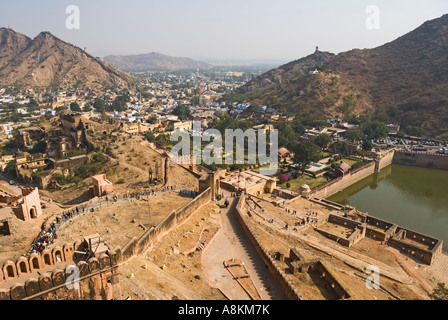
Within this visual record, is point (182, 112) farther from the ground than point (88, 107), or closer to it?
closer to it

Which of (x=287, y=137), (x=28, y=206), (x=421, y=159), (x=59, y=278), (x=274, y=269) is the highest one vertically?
(x=59, y=278)

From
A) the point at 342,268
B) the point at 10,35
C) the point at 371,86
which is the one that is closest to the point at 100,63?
the point at 10,35

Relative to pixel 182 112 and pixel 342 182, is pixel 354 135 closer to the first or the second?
pixel 342 182

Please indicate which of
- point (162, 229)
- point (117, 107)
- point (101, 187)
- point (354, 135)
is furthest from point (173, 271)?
point (117, 107)

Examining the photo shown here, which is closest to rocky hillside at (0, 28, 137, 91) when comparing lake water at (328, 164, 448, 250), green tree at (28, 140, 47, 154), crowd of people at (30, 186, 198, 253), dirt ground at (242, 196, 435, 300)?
green tree at (28, 140, 47, 154)

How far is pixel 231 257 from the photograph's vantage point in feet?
50.3

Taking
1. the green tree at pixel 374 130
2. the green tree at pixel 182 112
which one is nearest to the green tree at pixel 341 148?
the green tree at pixel 374 130

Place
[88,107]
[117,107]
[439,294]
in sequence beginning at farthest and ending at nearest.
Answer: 1. [117,107]
2. [88,107]
3. [439,294]

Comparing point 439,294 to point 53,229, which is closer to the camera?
point 53,229

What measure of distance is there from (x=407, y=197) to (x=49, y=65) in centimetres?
13346

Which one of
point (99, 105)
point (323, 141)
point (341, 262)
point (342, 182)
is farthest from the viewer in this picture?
point (99, 105)

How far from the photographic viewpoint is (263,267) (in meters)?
14.4

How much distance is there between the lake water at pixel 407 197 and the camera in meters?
29.6
